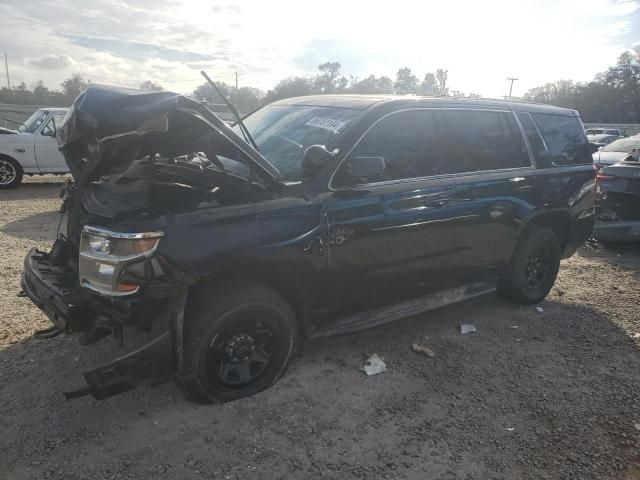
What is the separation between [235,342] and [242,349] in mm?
86

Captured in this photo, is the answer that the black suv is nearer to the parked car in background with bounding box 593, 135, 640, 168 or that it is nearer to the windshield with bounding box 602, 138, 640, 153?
the parked car in background with bounding box 593, 135, 640, 168

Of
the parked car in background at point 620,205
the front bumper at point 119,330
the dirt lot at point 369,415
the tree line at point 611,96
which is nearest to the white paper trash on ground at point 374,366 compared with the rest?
the dirt lot at point 369,415

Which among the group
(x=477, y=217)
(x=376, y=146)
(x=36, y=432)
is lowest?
(x=36, y=432)

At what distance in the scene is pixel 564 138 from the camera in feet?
16.5

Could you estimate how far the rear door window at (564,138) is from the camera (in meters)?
4.85

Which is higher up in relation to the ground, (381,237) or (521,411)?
(381,237)

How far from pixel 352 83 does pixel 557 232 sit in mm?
49190

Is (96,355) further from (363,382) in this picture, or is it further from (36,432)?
(363,382)

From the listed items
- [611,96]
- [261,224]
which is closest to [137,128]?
[261,224]

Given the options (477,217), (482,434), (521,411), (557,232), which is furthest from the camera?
(557,232)

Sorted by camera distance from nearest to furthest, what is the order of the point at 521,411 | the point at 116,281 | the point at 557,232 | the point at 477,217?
the point at 116,281 → the point at 521,411 → the point at 477,217 → the point at 557,232

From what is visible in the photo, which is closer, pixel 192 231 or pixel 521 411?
pixel 192 231

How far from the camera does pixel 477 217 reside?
4.21 metres

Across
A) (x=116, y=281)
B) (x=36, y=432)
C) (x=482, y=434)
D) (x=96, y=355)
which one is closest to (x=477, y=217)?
(x=482, y=434)
